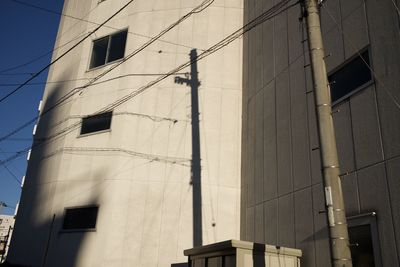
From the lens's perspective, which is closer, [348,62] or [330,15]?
[348,62]

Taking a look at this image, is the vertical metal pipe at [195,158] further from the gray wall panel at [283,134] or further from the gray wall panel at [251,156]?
the gray wall panel at [283,134]

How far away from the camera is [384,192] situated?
7.64 metres

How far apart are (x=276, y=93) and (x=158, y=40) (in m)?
6.09

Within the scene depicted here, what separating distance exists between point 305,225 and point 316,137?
2225 millimetres

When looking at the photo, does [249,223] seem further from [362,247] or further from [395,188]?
[395,188]

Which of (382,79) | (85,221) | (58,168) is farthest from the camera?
(58,168)

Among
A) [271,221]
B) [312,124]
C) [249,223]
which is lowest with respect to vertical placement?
[271,221]

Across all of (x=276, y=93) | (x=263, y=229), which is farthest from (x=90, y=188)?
(x=276, y=93)

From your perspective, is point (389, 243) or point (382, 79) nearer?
point (389, 243)

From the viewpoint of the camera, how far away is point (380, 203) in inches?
302

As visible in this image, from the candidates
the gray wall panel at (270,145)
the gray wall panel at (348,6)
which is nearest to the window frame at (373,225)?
the gray wall panel at (270,145)

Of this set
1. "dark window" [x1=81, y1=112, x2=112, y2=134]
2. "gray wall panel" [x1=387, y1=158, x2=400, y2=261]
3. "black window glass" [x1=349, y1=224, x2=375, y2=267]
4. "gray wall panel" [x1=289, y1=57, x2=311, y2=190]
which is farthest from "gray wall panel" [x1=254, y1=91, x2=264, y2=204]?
"dark window" [x1=81, y1=112, x2=112, y2=134]

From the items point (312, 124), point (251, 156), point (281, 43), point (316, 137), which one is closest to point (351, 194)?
point (316, 137)

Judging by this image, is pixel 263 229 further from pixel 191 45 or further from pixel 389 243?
pixel 191 45
